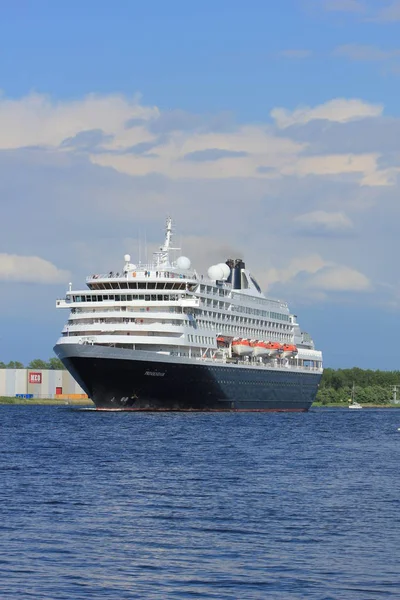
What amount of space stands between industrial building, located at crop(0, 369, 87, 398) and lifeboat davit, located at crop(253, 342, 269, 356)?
7221 cm

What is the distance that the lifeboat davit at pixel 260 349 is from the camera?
371 feet

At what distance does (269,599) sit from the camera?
2041 centimetres

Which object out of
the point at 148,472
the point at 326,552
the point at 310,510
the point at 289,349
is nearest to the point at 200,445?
the point at 148,472

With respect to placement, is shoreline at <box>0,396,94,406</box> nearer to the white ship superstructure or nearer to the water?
the white ship superstructure

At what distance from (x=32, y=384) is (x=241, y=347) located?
83.3 m

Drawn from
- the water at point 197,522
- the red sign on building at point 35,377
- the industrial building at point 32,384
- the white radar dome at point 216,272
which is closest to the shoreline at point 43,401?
the industrial building at point 32,384

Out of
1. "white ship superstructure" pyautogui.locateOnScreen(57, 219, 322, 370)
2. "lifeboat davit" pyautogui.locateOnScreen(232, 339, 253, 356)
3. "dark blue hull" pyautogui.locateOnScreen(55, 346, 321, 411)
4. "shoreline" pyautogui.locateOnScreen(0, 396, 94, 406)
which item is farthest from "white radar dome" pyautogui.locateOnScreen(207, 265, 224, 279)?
"shoreline" pyautogui.locateOnScreen(0, 396, 94, 406)

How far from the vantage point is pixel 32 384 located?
7274 inches

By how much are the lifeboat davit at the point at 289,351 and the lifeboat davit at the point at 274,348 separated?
99cm

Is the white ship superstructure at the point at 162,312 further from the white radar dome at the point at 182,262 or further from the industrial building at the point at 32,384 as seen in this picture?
the industrial building at the point at 32,384

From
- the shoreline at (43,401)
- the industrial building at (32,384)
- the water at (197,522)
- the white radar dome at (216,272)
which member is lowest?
the water at (197,522)

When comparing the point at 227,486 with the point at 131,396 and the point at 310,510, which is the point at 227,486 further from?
the point at 131,396

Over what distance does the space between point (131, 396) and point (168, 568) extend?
6807 cm

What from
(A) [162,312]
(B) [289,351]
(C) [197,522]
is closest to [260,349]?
(B) [289,351]
